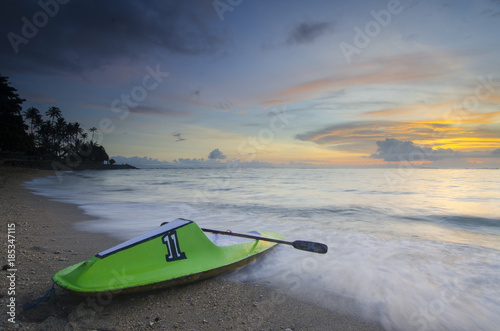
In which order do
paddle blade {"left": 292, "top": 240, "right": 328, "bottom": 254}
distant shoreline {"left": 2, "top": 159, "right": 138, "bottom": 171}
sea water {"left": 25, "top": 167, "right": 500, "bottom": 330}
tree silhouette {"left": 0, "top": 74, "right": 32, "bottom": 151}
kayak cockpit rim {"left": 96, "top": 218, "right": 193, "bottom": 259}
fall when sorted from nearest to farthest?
kayak cockpit rim {"left": 96, "top": 218, "right": 193, "bottom": 259} → sea water {"left": 25, "top": 167, "right": 500, "bottom": 330} → paddle blade {"left": 292, "top": 240, "right": 328, "bottom": 254} → tree silhouette {"left": 0, "top": 74, "right": 32, "bottom": 151} → distant shoreline {"left": 2, "top": 159, "right": 138, "bottom": 171}

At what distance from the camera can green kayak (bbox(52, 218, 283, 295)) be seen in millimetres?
2697

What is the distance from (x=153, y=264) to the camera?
3.10 meters

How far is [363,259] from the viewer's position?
524cm

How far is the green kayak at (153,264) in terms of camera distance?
106 inches

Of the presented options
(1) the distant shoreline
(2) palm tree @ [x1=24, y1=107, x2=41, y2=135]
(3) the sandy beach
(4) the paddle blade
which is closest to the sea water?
(3) the sandy beach

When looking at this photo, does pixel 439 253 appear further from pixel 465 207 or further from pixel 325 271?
pixel 465 207

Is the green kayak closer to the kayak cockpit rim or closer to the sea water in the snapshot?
the kayak cockpit rim

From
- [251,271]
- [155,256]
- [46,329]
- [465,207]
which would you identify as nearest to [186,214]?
[251,271]

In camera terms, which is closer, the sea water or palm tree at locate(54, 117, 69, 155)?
the sea water

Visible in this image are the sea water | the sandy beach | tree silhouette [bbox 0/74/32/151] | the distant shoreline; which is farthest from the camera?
the distant shoreline

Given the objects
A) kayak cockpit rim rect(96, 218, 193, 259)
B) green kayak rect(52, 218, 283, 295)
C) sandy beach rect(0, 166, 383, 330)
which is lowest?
sandy beach rect(0, 166, 383, 330)

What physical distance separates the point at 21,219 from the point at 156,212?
412cm

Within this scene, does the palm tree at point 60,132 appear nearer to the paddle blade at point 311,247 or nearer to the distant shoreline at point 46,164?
the distant shoreline at point 46,164

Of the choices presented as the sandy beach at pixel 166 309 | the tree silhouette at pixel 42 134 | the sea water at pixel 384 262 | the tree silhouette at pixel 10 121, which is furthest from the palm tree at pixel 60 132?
the sandy beach at pixel 166 309
